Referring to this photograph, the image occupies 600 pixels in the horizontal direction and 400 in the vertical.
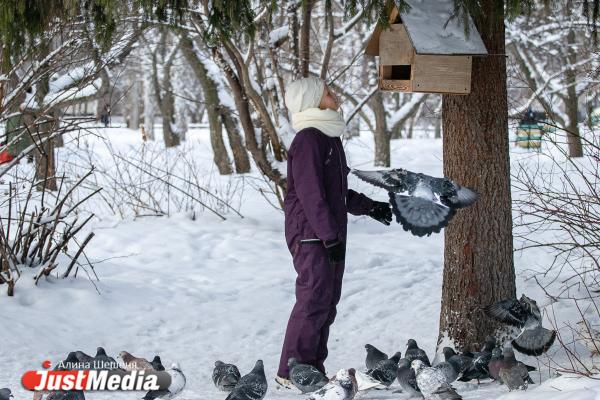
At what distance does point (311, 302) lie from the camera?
4.34 metres

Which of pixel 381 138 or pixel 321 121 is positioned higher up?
pixel 321 121

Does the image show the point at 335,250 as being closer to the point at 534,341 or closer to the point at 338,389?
the point at 338,389

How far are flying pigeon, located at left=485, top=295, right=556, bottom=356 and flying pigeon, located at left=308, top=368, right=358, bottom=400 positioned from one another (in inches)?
52.1

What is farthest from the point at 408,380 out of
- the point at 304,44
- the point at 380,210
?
the point at 304,44

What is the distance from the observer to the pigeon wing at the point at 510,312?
4652 millimetres

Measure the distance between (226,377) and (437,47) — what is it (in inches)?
88.0

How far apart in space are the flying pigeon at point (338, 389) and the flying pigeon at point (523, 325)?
4.34 ft

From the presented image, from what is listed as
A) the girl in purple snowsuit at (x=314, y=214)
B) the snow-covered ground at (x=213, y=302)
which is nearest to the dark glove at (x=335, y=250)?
the girl in purple snowsuit at (x=314, y=214)

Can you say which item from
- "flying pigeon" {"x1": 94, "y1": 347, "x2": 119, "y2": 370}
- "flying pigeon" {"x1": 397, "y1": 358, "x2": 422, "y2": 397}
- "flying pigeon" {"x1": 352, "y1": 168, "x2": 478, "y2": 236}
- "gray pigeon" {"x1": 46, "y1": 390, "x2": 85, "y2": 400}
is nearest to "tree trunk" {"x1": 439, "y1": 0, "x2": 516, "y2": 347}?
"flying pigeon" {"x1": 352, "y1": 168, "x2": 478, "y2": 236}

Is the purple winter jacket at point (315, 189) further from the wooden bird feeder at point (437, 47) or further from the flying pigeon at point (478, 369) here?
the flying pigeon at point (478, 369)

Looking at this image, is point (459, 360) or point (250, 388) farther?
point (459, 360)

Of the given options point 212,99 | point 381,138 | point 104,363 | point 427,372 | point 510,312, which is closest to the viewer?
point 427,372

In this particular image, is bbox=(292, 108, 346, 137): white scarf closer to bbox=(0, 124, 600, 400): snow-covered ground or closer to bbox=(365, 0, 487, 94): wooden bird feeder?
bbox=(365, 0, 487, 94): wooden bird feeder

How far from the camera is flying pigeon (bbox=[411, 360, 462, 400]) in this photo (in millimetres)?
3807
